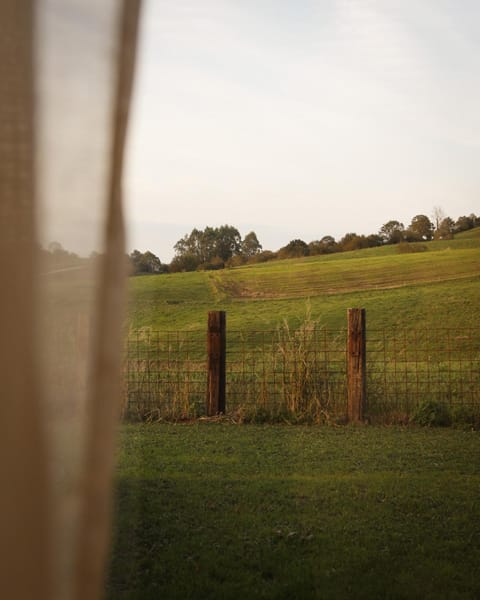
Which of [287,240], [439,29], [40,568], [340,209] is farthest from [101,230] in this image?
[287,240]

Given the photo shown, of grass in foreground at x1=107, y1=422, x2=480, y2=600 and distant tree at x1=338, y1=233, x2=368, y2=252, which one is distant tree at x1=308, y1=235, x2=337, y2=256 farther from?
grass in foreground at x1=107, y1=422, x2=480, y2=600

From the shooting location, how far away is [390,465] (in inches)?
114

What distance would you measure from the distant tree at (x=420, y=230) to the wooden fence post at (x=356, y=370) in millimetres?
10264

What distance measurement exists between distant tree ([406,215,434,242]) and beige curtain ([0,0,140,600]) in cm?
1380

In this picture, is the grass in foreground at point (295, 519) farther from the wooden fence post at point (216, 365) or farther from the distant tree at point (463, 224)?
the distant tree at point (463, 224)

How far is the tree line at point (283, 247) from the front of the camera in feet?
40.1

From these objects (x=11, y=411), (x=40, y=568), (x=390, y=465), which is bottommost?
(x=390, y=465)

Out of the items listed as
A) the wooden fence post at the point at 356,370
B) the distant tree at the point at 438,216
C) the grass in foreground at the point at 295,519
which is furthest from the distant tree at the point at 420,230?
the grass in foreground at the point at 295,519

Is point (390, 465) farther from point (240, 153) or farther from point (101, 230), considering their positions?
point (240, 153)

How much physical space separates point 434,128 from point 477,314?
2.99m

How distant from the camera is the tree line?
40.1 feet

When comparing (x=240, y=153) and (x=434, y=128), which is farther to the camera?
(x=240, y=153)

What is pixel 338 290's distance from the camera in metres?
11.7

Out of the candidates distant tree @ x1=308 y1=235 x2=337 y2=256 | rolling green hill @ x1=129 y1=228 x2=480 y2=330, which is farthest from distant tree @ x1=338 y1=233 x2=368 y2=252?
rolling green hill @ x1=129 y1=228 x2=480 y2=330
